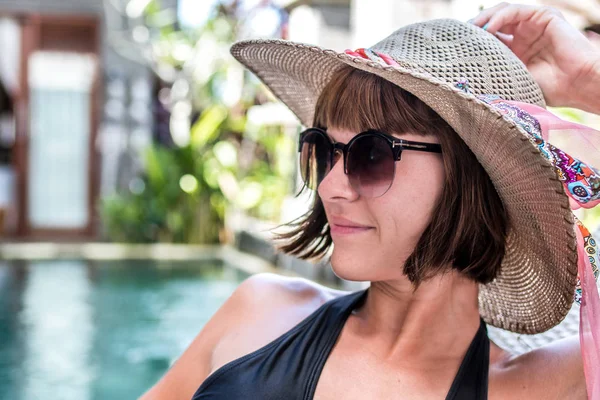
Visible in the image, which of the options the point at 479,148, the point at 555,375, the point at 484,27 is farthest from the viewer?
the point at 484,27

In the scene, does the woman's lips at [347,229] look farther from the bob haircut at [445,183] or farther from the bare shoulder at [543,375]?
the bare shoulder at [543,375]

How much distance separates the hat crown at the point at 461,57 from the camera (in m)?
1.41

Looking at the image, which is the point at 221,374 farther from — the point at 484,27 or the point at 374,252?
the point at 484,27

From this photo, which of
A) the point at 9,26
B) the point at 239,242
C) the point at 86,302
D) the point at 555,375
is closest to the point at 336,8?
the point at 86,302

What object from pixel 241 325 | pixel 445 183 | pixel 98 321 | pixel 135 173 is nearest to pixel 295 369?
pixel 241 325

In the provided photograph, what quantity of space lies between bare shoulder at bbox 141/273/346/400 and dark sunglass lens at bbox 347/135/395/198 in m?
0.38

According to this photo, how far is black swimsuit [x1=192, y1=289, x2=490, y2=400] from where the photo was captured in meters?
1.49

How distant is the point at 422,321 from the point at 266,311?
34 cm

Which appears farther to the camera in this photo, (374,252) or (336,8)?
(336,8)

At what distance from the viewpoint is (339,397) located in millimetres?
1499

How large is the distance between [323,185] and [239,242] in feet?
27.1

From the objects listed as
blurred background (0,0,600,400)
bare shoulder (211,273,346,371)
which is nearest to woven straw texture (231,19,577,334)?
bare shoulder (211,273,346,371)

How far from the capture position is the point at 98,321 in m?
5.75

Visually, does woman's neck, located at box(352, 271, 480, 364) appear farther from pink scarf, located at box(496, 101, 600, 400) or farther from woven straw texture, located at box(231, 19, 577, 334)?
pink scarf, located at box(496, 101, 600, 400)
